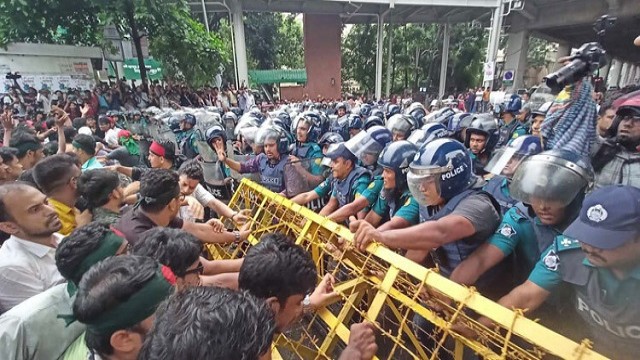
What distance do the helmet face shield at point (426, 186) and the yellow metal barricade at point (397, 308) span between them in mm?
531

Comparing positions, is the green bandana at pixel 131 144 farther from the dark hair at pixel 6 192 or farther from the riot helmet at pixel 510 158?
the riot helmet at pixel 510 158

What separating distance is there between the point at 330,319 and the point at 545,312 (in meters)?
1.33

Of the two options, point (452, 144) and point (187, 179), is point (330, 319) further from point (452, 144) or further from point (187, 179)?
point (187, 179)

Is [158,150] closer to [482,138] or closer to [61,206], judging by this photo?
[61,206]

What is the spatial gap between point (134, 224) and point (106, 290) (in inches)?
48.7

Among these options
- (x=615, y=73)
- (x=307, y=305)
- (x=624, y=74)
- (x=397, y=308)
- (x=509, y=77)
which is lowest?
(x=397, y=308)

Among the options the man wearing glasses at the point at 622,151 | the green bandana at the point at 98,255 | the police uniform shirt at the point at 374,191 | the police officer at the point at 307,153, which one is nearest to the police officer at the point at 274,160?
the police officer at the point at 307,153

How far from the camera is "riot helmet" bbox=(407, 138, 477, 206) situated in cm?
228

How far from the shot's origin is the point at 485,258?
2.12 metres

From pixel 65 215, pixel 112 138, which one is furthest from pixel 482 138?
pixel 112 138

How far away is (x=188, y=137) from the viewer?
6.92 meters

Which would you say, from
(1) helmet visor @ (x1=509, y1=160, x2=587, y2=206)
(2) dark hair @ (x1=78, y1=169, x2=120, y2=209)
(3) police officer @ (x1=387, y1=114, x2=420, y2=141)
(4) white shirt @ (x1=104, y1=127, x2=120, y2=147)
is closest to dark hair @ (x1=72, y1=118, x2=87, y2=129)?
(4) white shirt @ (x1=104, y1=127, x2=120, y2=147)

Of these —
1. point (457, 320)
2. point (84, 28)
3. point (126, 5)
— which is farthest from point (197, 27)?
point (457, 320)

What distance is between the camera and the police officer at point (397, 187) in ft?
9.28
